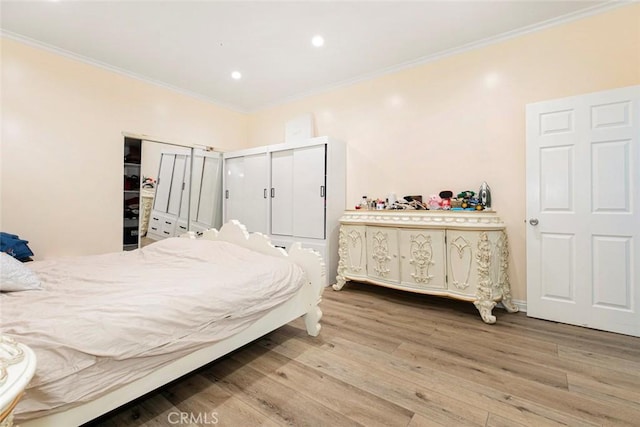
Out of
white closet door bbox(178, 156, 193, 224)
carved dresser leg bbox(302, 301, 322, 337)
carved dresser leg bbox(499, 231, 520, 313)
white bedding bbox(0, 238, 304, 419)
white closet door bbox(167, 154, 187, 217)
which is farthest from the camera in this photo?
white closet door bbox(178, 156, 193, 224)

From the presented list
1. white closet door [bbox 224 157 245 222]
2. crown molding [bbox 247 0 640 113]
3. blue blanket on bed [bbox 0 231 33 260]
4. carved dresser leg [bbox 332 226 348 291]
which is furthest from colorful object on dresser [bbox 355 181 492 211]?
blue blanket on bed [bbox 0 231 33 260]

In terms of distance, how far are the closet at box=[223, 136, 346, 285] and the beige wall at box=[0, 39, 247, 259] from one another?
1.43 m

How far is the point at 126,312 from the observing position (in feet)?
4.05

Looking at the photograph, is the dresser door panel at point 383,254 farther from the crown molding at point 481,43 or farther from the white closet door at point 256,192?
the crown molding at point 481,43

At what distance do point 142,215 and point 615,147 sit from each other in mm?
5123

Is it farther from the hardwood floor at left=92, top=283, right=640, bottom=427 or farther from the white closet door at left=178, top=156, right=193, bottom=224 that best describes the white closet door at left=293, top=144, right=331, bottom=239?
the white closet door at left=178, top=156, right=193, bottom=224

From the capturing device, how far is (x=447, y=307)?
2881 mm

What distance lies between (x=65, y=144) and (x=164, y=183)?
112cm

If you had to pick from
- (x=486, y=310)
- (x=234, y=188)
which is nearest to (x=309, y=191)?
(x=234, y=188)

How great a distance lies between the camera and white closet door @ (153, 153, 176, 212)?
12.7 feet

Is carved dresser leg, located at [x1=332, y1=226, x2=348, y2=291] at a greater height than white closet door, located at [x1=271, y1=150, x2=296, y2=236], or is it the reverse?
white closet door, located at [x1=271, y1=150, x2=296, y2=236]

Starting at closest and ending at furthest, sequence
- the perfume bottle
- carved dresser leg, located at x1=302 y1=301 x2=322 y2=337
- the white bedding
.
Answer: the white bedding → carved dresser leg, located at x1=302 y1=301 x2=322 y2=337 → the perfume bottle

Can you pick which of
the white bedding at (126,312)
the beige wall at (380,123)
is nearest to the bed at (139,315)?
the white bedding at (126,312)
